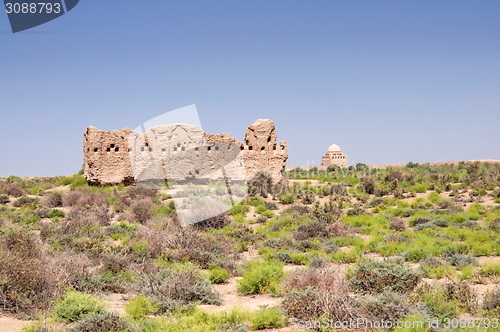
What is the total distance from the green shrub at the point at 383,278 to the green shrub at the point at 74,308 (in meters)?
4.50

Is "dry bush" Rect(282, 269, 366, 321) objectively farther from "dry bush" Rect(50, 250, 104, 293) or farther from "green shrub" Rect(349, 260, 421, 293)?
"dry bush" Rect(50, 250, 104, 293)

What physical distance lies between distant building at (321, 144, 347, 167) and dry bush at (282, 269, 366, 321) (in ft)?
173

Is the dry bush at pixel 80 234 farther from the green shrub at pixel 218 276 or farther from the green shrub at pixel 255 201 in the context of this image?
the green shrub at pixel 255 201

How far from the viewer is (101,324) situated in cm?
524

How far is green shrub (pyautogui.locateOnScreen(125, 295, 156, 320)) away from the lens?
593 cm

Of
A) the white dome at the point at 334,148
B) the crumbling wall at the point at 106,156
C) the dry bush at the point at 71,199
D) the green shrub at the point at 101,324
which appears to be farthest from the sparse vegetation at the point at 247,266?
the white dome at the point at 334,148

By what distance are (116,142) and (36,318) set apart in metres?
19.4

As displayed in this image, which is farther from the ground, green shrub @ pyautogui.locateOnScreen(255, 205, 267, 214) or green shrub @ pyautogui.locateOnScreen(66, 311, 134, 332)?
green shrub @ pyautogui.locateOnScreen(255, 205, 267, 214)

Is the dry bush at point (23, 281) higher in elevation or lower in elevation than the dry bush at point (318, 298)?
higher

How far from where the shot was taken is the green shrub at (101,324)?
5176 millimetres

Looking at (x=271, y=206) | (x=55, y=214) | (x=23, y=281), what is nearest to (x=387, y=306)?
(x=23, y=281)

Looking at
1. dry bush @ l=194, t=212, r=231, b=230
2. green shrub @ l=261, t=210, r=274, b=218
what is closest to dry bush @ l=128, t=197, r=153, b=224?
dry bush @ l=194, t=212, r=231, b=230

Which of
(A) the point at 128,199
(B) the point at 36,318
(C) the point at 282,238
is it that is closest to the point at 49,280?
(B) the point at 36,318

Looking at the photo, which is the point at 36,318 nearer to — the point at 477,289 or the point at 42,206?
the point at 477,289
